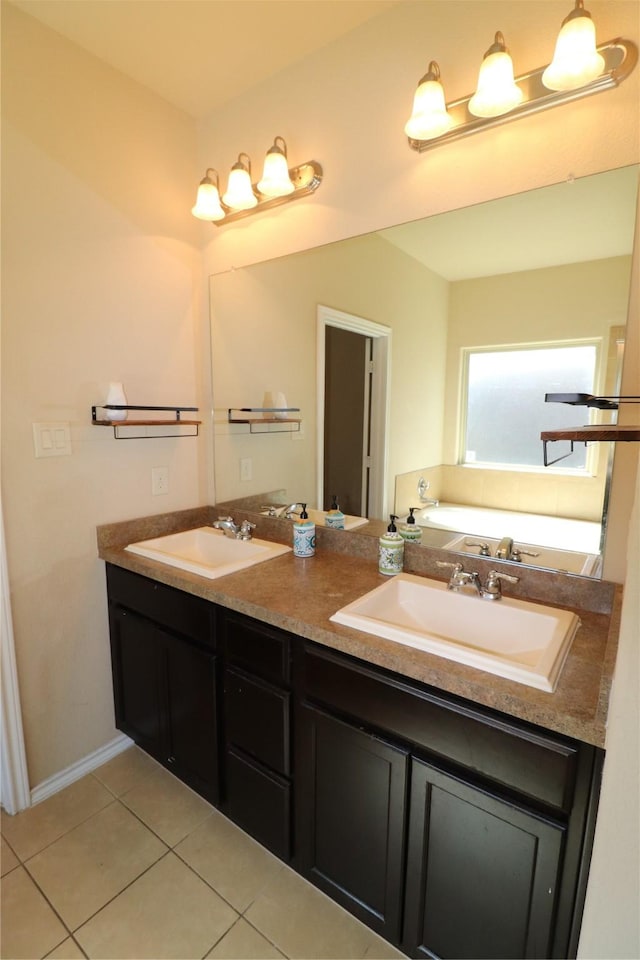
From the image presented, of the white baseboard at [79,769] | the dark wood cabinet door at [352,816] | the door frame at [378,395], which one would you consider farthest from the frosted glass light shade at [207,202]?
the white baseboard at [79,769]

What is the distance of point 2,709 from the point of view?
5.11 feet

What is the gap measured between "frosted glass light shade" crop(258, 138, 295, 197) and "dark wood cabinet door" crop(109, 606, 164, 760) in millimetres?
1638

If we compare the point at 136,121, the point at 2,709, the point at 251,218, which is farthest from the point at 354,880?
the point at 136,121

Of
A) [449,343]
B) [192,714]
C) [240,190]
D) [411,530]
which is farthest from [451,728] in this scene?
[240,190]

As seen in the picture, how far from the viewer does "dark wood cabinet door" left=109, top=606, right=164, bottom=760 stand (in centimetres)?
169

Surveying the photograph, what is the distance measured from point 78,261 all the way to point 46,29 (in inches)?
27.3

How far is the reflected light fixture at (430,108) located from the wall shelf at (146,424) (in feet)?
4.21

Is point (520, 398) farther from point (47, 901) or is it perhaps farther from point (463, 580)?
point (47, 901)

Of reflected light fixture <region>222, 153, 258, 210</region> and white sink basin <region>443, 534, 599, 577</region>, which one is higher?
reflected light fixture <region>222, 153, 258, 210</region>

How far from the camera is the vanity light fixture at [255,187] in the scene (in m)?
1.61

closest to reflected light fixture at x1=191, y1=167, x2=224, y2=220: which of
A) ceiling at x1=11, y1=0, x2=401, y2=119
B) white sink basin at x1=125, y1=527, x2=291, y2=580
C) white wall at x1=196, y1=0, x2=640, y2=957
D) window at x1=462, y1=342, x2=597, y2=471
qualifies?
white wall at x1=196, y1=0, x2=640, y2=957

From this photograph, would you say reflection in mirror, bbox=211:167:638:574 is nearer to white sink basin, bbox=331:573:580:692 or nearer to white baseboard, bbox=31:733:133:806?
white sink basin, bbox=331:573:580:692

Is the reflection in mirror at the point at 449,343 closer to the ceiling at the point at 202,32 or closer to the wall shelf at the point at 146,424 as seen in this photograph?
the wall shelf at the point at 146,424

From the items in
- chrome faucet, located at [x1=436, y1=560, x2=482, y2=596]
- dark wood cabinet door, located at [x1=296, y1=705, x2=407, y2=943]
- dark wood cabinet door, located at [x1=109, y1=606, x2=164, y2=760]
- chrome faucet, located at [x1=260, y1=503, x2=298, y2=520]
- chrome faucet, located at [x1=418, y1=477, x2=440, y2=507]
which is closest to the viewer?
dark wood cabinet door, located at [x1=296, y1=705, x2=407, y2=943]
